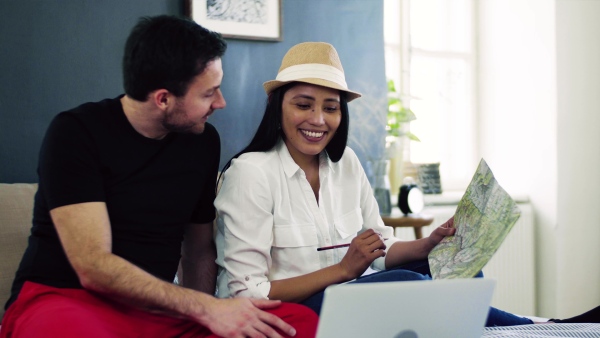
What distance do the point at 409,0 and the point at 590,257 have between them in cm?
176

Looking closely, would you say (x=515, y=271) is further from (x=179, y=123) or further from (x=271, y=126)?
(x=179, y=123)

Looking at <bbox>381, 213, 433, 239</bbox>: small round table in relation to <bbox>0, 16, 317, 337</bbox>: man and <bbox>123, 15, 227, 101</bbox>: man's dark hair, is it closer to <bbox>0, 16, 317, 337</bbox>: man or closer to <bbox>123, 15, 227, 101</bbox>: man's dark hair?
<bbox>0, 16, 317, 337</bbox>: man

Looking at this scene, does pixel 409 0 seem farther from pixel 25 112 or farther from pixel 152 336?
pixel 152 336

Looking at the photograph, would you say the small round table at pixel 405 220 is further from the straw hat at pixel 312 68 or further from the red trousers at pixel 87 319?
the red trousers at pixel 87 319

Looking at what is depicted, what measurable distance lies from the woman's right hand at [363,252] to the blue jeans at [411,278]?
0.13ft

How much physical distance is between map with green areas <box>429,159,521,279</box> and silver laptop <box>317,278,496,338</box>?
98 millimetres

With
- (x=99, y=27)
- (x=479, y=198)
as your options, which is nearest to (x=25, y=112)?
(x=99, y=27)

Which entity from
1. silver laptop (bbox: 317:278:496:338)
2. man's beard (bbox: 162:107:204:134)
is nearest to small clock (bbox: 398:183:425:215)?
man's beard (bbox: 162:107:204:134)

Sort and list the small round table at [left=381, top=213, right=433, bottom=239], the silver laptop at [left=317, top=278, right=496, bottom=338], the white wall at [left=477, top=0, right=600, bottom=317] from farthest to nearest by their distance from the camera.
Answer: the white wall at [left=477, top=0, right=600, bottom=317] < the small round table at [left=381, top=213, right=433, bottom=239] < the silver laptop at [left=317, top=278, right=496, bottom=338]

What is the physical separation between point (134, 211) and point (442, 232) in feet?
2.44

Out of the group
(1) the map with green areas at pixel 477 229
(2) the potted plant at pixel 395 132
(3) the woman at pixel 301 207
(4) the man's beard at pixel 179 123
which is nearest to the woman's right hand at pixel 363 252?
(3) the woman at pixel 301 207

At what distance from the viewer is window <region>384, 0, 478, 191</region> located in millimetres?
3699

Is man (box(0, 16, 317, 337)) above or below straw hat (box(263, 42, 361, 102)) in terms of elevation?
below

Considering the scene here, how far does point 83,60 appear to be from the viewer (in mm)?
2232
